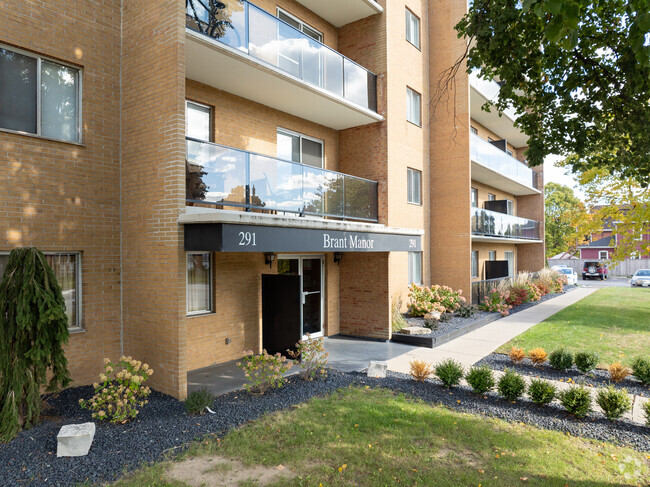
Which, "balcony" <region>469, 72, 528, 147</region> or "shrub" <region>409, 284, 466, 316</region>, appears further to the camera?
"balcony" <region>469, 72, 528, 147</region>

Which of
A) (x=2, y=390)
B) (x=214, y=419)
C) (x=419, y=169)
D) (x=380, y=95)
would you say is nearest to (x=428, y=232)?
(x=419, y=169)

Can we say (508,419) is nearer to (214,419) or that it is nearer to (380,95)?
(214,419)

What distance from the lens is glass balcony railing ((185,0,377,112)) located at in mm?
7715

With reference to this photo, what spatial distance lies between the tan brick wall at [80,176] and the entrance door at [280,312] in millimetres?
3162

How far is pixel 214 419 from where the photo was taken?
5965 millimetres

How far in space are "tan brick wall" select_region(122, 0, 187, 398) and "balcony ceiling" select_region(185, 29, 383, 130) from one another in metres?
0.72

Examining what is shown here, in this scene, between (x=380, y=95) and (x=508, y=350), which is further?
(x=380, y=95)

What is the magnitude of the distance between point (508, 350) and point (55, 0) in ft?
39.3

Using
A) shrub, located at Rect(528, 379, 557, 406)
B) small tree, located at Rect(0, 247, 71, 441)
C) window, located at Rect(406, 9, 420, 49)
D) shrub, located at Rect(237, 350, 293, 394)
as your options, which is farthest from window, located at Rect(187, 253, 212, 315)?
window, located at Rect(406, 9, 420, 49)

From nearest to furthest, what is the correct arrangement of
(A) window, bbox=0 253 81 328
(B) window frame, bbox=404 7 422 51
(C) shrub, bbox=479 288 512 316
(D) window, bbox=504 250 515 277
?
(A) window, bbox=0 253 81 328
(B) window frame, bbox=404 7 422 51
(C) shrub, bbox=479 288 512 316
(D) window, bbox=504 250 515 277

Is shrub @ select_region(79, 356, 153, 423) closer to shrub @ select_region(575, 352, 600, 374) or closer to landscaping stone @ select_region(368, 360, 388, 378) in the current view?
landscaping stone @ select_region(368, 360, 388, 378)

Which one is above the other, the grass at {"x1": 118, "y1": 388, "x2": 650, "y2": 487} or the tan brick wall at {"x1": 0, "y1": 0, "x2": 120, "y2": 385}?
the tan brick wall at {"x1": 0, "y1": 0, "x2": 120, "y2": 385}

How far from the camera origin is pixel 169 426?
565cm

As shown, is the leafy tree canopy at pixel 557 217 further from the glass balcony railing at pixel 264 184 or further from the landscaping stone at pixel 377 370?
the landscaping stone at pixel 377 370
